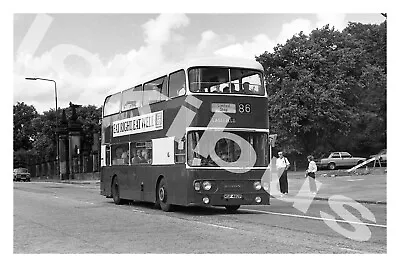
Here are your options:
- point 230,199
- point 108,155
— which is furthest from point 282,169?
point 230,199

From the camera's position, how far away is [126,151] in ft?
74.6

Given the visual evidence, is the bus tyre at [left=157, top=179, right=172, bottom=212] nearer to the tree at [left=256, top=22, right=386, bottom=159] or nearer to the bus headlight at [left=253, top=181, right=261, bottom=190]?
the bus headlight at [left=253, top=181, right=261, bottom=190]

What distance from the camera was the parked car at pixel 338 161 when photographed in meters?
56.8

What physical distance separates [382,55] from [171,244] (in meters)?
53.7

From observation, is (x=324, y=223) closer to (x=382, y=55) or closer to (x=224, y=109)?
(x=224, y=109)

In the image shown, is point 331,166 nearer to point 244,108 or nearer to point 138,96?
point 138,96

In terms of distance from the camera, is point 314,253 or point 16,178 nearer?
point 314,253

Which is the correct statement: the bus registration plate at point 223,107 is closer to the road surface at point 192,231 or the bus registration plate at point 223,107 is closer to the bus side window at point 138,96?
the road surface at point 192,231

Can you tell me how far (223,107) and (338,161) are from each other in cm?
4141

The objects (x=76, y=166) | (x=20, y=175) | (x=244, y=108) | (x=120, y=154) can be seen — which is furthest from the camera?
(x=20, y=175)

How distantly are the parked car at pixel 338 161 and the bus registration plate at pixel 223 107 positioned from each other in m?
40.0

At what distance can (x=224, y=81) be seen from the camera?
1781 cm

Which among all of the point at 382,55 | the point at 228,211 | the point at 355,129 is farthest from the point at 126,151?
the point at 382,55

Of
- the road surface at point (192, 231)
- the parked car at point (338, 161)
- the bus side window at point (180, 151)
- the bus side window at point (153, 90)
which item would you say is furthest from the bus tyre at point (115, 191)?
the parked car at point (338, 161)
